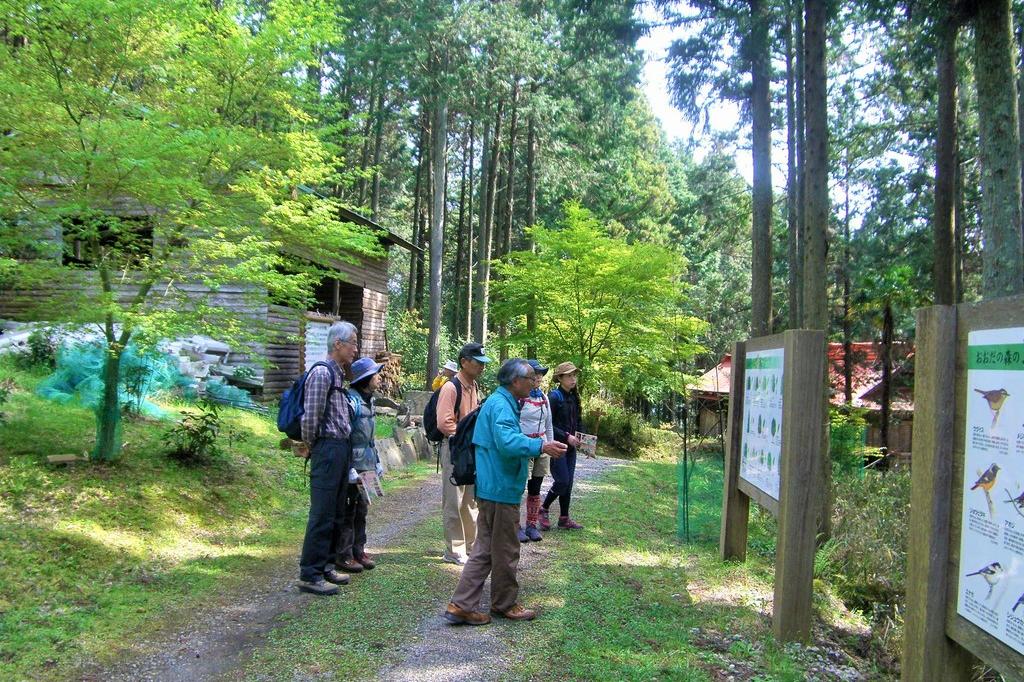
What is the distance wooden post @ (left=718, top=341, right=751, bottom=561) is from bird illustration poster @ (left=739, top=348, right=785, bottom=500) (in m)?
0.18

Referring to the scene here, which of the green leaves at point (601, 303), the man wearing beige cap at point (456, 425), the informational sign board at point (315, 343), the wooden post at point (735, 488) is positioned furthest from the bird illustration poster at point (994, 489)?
the informational sign board at point (315, 343)

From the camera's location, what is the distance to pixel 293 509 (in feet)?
29.6

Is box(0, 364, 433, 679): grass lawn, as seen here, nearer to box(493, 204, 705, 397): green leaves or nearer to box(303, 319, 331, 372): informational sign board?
box(303, 319, 331, 372): informational sign board

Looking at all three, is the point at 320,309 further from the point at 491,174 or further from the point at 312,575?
the point at 312,575

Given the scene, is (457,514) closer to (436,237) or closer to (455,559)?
(455,559)

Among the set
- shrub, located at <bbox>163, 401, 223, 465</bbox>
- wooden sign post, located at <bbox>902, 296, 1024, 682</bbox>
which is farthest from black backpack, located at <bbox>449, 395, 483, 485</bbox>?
shrub, located at <bbox>163, 401, 223, 465</bbox>

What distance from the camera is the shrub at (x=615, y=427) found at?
74.6 feet

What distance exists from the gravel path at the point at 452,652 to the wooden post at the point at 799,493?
6.04 ft

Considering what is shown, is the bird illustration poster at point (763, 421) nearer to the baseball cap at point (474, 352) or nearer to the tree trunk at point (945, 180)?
the baseball cap at point (474, 352)

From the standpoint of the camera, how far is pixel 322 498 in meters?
5.56

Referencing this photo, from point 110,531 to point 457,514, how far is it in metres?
3.19

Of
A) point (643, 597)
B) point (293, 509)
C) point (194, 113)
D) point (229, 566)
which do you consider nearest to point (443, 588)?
point (643, 597)

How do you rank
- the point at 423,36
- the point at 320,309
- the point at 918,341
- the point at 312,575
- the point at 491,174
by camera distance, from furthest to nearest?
the point at 491,174 < the point at 320,309 < the point at 423,36 < the point at 312,575 < the point at 918,341

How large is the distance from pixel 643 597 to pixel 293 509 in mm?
4874
